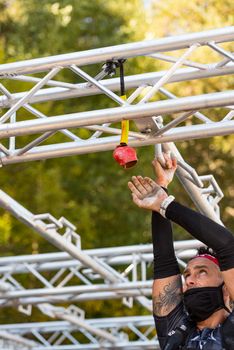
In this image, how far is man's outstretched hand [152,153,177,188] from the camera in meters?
5.19

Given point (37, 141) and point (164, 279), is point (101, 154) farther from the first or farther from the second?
point (164, 279)

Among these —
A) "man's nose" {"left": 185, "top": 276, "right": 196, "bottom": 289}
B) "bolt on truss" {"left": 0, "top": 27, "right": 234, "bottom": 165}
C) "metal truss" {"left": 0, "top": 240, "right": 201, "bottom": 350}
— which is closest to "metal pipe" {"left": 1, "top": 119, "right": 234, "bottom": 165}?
"bolt on truss" {"left": 0, "top": 27, "right": 234, "bottom": 165}

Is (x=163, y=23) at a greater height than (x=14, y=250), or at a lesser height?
greater

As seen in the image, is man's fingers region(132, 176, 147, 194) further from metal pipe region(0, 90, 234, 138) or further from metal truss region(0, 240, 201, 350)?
metal truss region(0, 240, 201, 350)

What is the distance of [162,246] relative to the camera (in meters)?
5.07

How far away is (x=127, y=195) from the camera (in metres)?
22.1

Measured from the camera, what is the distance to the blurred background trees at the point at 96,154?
20656 mm

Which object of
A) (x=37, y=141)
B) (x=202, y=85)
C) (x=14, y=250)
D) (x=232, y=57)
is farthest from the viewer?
(x=202, y=85)

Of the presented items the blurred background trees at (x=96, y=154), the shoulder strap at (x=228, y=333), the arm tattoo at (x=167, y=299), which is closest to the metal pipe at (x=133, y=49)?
the arm tattoo at (x=167, y=299)

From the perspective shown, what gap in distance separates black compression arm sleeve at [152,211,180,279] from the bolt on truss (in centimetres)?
144

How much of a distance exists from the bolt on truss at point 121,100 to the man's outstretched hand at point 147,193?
1.42m

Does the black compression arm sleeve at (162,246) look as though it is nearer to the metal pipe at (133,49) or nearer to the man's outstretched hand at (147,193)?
the man's outstretched hand at (147,193)

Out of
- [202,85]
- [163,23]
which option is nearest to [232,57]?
[202,85]

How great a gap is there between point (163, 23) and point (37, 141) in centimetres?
1889
